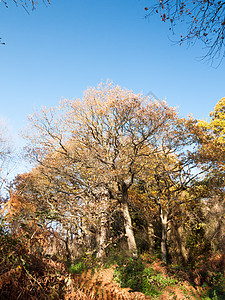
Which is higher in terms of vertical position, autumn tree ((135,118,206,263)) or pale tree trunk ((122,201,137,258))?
autumn tree ((135,118,206,263))

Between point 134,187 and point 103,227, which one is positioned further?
point 134,187

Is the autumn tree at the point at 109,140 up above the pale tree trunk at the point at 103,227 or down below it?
above

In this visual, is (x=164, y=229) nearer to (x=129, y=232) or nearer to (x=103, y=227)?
(x=129, y=232)

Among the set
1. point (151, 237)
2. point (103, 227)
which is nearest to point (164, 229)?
point (151, 237)

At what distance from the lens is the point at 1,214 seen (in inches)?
90.2

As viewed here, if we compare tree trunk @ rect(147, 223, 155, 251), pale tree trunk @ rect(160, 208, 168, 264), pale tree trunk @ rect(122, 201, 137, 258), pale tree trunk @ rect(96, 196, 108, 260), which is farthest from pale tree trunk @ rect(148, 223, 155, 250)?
pale tree trunk @ rect(96, 196, 108, 260)

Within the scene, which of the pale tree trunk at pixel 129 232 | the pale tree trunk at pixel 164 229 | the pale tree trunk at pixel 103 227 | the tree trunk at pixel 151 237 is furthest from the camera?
the tree trunk at pixel 151 237

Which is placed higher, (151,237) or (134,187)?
(134,187)

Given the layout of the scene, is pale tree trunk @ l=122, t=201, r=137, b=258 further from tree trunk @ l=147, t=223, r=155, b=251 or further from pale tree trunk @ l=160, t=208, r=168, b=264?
tree trunk @ l=147, t=223, r=155, b=251

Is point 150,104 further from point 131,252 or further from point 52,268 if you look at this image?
point 52,268

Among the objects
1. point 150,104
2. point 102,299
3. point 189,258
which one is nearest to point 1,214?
point 102,299

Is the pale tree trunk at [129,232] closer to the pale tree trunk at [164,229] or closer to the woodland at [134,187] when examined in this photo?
the woodland at [134,187]

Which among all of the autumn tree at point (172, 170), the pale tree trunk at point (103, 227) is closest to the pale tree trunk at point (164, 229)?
the autumn tree at point (172, 170)

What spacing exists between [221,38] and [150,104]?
909 cm
